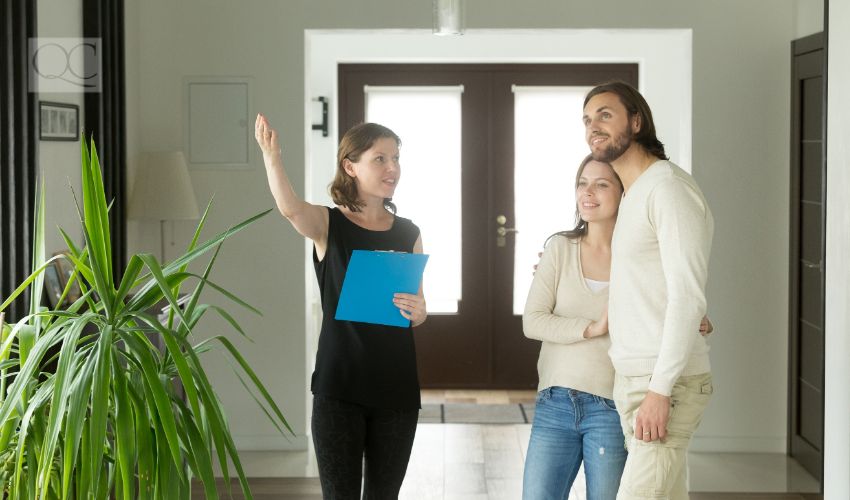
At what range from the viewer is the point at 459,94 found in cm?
670

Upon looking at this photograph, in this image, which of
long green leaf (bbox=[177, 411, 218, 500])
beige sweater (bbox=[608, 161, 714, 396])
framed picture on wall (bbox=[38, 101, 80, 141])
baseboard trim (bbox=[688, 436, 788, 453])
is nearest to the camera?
long green leaf (bbox=[177, 411, 218, 500])

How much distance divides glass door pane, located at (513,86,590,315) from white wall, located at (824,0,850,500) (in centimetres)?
373

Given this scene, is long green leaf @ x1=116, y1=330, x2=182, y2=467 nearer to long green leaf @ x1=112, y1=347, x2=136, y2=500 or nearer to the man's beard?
long green leaf @ x1=112, y1=347, x2=136, y2=500

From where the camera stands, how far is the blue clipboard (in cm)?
261

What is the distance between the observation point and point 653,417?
2.24m

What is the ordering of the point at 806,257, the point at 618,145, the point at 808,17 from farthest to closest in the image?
the point at 806,257
the point at 808,17
the point at 618,145

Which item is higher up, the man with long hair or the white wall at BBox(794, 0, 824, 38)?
the white wall at BBox(794, 0, 824, 38)

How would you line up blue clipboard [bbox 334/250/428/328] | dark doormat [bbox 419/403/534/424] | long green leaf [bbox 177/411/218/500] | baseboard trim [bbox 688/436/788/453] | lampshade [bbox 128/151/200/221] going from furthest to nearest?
1. dark doormat [bbox 419/403/534/424]
2. baseboard trim [bbox 688/436/788/453]
3. lampshade [bbox 128/151/200/221]
4. blue clipboard [bbox 334/250/428/328]
5. long green leaf [bbox 177/411/218/500]

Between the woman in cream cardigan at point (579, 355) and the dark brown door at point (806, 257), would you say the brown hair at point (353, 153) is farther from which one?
the dark brown door at point (806, 257)

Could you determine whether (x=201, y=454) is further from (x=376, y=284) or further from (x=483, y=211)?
(x=483, y=211)

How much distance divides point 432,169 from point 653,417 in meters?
4.65

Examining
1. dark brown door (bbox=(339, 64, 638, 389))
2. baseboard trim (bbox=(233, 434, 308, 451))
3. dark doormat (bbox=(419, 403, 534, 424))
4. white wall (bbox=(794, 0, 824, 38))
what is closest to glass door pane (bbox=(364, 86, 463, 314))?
dark brown door (bbox=(339, 64, 638, 389))

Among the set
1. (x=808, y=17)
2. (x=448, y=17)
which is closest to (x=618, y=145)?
(x=448, y=17)

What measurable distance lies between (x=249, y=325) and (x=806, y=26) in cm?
292
